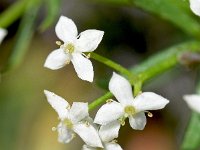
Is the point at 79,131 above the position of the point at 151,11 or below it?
below

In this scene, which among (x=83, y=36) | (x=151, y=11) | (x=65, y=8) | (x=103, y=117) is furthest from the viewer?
(x=65, y=8)

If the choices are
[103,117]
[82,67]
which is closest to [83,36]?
[82,67]

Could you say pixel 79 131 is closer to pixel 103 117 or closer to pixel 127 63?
pixel 103 117

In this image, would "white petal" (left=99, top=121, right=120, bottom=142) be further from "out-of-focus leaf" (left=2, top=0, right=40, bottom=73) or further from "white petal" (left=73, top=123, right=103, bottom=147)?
"out-of-focus leaf" (left=2, top=0, right=40, bottom=73)

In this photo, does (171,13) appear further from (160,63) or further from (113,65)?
(113,65)

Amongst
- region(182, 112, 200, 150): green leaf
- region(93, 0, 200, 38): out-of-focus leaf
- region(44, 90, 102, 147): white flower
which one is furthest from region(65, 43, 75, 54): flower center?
region(182, 112, 200, 150): green leaf

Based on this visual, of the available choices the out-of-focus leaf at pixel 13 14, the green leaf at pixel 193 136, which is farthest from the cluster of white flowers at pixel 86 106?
the out-of-focus leaf at pixel 13 14

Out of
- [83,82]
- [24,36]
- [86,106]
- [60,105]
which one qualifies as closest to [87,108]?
[86,106]
